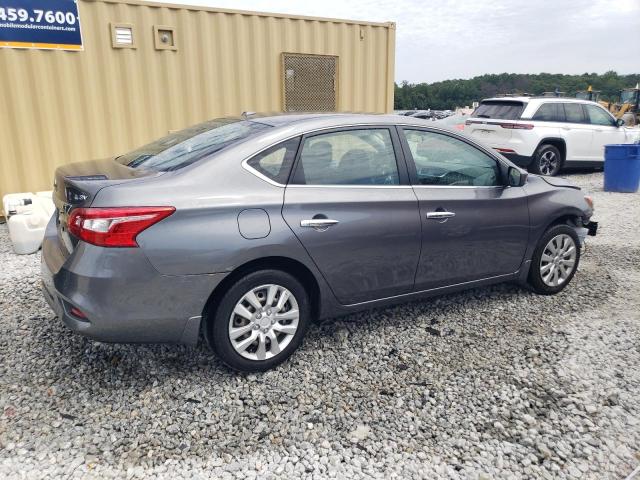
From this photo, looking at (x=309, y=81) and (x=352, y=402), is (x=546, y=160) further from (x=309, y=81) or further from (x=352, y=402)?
(x=352, y=402)

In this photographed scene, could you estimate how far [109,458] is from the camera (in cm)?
249

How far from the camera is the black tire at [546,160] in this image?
1075 centimetres

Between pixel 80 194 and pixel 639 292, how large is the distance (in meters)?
4.60

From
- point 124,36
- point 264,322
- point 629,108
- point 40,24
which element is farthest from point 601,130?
point 629,108

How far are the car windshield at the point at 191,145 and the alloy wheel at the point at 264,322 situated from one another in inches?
34.9

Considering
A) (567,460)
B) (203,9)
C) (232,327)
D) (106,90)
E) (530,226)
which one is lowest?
(567,460)

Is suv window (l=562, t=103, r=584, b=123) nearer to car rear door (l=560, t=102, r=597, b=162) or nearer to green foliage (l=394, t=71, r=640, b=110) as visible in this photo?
car rear door (l=560, t=102, r=597, b=162)

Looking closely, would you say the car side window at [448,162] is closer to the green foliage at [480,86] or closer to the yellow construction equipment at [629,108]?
the yellow construction equipment at [629,108]

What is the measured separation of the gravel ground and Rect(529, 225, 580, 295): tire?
12.6 inches

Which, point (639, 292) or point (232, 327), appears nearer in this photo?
point (232, 327)

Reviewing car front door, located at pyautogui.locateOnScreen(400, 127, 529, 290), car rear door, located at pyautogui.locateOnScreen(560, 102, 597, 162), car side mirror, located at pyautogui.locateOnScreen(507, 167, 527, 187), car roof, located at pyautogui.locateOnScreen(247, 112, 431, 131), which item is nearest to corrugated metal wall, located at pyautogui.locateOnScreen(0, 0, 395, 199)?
car roof, located at pyautogui.locateOnScreen(247, 112, 431, 131)

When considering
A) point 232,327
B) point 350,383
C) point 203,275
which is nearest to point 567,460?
point 350,383

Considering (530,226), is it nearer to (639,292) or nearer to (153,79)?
(639,292)

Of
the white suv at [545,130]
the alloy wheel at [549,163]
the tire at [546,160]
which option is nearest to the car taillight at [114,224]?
the white suv at [545,130]
